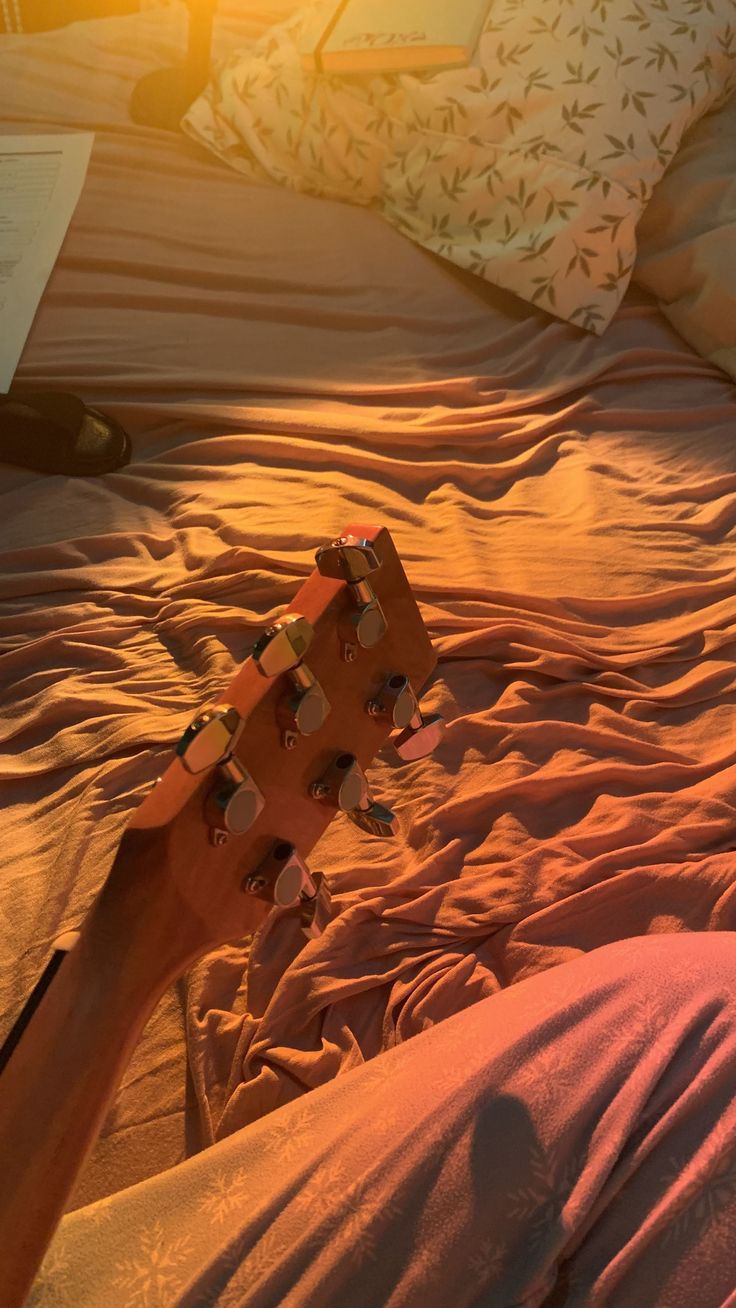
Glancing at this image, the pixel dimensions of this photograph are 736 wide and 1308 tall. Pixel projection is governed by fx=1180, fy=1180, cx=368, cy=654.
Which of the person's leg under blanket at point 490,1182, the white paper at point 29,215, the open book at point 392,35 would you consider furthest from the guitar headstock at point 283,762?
the open book at point 392,35

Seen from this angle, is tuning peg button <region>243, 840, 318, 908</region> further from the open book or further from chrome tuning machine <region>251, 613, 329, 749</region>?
the open book

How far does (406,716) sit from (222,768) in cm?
11

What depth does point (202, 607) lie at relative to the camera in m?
1.01

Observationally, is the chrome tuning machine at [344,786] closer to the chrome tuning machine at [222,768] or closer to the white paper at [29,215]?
the chrome tuning machine at [222,768]

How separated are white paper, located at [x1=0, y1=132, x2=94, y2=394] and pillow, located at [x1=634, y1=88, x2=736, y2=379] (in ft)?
2.24

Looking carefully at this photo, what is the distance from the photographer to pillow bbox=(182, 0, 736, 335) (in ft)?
4.21

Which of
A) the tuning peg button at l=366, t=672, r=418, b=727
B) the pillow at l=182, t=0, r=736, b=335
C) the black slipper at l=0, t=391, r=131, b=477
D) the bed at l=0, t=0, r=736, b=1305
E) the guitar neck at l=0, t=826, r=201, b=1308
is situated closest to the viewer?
the guitar neck at l=0, t=826, r=201, b=1308

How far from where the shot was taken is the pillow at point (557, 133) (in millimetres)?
1282

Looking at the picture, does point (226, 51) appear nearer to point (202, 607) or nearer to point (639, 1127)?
point (202, 607)

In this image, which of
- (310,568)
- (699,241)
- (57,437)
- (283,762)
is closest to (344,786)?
(283,762)

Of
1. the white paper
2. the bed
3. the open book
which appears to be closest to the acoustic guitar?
the bed

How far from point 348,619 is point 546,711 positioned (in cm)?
48

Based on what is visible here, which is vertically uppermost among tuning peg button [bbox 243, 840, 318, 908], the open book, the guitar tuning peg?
the open book

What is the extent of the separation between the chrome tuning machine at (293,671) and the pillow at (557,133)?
95 centimetres
